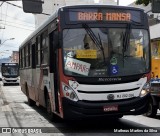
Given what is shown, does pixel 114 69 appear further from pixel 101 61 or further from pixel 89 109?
pixel 89 109

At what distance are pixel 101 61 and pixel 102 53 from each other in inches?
8.2

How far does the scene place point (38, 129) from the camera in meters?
10.8

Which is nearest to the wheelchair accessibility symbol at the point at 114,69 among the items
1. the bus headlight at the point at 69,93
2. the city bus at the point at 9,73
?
the bus headlight at the point at 69,93

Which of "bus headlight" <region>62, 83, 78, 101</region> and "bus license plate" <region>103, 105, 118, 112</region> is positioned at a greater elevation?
"bus headlight" <region>62, 83, 78, 101</region>

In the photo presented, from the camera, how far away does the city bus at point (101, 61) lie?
9.59 meters

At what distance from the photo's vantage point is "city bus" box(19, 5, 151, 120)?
9.59 metres

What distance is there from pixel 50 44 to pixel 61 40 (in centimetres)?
169

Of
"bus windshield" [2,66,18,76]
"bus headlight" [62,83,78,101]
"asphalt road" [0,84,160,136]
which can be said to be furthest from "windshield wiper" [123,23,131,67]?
"bus windshield" [2,66,18,76]

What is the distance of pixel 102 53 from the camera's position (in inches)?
386

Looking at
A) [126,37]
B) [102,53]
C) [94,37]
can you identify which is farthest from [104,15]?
[102,53]

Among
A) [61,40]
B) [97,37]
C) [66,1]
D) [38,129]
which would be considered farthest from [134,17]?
[66,1]

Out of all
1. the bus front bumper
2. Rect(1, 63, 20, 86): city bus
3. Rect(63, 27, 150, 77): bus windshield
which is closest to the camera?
the bus front bumper

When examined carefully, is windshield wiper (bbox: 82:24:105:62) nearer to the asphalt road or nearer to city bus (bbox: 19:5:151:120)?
city bus (bbox: 19:5:151:120)

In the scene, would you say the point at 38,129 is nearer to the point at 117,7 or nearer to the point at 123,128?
the point at 123,128
